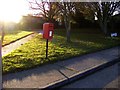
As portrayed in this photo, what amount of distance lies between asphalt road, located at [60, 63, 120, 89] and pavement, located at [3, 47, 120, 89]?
0.20 metres

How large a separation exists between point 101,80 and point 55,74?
Result: 1.31m

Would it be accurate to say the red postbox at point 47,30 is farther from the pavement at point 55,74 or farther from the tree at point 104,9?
the tree at point 104,9

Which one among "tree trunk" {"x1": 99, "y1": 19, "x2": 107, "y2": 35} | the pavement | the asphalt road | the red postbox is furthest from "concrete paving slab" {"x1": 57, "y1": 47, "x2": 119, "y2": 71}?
"tree trunk" {"x1": 99, "y1": 19, "x2": 107, "y2": 35}

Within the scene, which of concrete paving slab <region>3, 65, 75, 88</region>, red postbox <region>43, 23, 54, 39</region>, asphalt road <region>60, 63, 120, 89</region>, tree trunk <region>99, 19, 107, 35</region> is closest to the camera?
concrete paving slab <region>3, 65, 75, 88</region>

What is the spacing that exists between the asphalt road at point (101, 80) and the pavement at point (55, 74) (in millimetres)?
205

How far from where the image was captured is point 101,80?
6719 millimetres

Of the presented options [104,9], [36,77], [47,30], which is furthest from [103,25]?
[36,77]

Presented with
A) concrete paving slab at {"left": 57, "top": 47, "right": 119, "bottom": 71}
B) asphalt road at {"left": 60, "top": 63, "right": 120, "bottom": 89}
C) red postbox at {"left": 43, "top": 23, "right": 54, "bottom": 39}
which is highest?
red postbox at {"left": 43, "top": 23, "right": 54, "bottom": 39}

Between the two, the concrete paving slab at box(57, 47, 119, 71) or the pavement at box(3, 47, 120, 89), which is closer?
the pavement at box(3, 47, 120, 89)

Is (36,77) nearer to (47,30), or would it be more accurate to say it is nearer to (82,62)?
(47,30)

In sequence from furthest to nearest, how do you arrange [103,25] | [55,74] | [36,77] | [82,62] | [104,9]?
[103,25], [104,9], [82,62], [55,74], [36,77]

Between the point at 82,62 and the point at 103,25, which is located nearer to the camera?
the point at 82,62

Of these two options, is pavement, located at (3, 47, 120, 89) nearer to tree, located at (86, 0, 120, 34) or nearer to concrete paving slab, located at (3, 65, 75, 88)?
concrete paving slab, located at (3, 65, 75, 88)

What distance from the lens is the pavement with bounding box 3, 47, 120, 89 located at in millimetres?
5902
